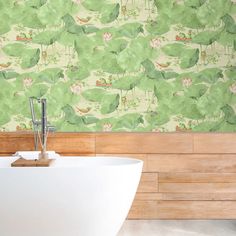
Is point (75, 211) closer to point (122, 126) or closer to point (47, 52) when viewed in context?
point (122, 126)

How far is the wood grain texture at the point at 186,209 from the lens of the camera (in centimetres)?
395

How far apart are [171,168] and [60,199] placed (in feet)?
4.71

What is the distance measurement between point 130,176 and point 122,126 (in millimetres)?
1132

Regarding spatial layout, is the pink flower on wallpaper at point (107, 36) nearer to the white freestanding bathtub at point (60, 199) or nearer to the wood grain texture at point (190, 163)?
the wood grain texture at point (190, 163)

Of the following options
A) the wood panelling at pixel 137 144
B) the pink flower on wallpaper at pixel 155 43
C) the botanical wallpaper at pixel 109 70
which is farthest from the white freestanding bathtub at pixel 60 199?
the pink flower on wallpaper at pixel 155 43

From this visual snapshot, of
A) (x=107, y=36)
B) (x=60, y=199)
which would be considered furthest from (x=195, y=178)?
(x=60, y=199)

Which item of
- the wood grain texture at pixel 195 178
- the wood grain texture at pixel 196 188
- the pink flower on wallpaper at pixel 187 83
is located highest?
the pink flower on wallpaper at pixel 187 83

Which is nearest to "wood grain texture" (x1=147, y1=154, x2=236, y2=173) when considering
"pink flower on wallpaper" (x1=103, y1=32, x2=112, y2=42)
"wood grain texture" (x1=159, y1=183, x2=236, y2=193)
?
"wood grain texture" (x1=159, y1=183, x2=236, y2=193)

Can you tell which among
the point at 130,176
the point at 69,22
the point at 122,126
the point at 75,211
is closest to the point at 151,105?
the point at 122,126

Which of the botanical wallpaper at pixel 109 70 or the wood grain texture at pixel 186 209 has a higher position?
the botanical wallpaper at pixel 109 70

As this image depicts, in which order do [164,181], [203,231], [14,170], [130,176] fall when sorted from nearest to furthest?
[14,170] → [130,176] → [203,231] → [164,181]

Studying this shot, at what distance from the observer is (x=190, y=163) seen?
3949mm

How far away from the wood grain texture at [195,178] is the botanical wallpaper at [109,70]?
371mm

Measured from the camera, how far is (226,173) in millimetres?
3959
